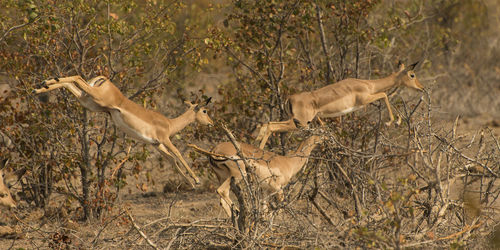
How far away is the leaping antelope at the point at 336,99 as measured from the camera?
7.32m

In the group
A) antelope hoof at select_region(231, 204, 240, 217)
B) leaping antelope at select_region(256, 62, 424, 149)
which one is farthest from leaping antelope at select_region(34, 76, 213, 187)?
leaping antelope at select_region(256, 62, 424, 149)

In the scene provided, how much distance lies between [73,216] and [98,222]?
1.92ft

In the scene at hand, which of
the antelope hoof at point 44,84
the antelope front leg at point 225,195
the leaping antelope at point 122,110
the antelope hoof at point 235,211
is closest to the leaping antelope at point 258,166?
the antelope front leg at point 225,195

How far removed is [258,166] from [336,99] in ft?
3.54

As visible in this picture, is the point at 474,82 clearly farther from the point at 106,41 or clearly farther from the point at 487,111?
the point at 106,41

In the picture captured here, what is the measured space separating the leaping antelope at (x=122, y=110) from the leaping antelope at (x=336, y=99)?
4.02 ft

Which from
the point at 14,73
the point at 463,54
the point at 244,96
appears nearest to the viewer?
the point at 14,73

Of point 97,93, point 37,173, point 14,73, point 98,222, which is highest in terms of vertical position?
point 14,73

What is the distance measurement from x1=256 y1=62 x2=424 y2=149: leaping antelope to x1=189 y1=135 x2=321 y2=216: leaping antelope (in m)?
0.29

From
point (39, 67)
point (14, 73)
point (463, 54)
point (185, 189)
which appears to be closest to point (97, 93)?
point (14, 73)

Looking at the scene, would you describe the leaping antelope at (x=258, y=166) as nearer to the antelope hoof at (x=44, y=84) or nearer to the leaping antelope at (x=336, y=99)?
the leaping antelope at (x=336, y=99)

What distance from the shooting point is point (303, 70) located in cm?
894

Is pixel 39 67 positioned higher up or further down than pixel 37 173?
higher up

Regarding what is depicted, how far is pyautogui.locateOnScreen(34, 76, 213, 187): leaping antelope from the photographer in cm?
601
